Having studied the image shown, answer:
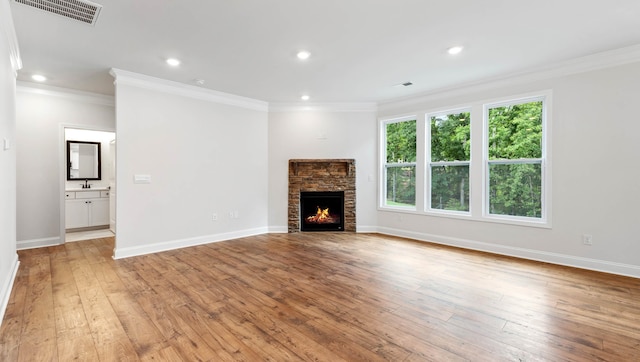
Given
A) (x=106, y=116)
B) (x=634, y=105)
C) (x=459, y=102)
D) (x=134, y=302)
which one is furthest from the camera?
(x=106, y=116)

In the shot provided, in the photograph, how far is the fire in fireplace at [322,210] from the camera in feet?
20.0

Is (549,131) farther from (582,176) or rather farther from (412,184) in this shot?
(412,184)

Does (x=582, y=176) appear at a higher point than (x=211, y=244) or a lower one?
higher

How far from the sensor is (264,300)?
9.09 feet

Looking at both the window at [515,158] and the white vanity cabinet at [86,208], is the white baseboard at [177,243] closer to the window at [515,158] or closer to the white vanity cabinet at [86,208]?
the white vanity cabinet at [86,208]

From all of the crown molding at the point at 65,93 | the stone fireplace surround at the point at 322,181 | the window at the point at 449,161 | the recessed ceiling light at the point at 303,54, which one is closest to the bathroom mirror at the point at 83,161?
the crown molding at the point at 65,93

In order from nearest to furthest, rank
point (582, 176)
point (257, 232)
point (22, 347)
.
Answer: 1. point (22, 347)
2. point (582, 176)
3. point (257, 232)

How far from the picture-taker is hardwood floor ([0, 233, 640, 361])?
1.99m

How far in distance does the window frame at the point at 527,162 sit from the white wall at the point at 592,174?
3.1 inches

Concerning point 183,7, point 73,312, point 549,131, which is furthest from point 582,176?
point 73,312

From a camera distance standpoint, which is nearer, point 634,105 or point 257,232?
point 634,105

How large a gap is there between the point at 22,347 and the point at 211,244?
9.71 feet

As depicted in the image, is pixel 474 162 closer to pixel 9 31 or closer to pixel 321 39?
pixel 321 39

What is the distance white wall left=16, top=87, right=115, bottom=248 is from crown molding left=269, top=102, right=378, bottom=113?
345cm
